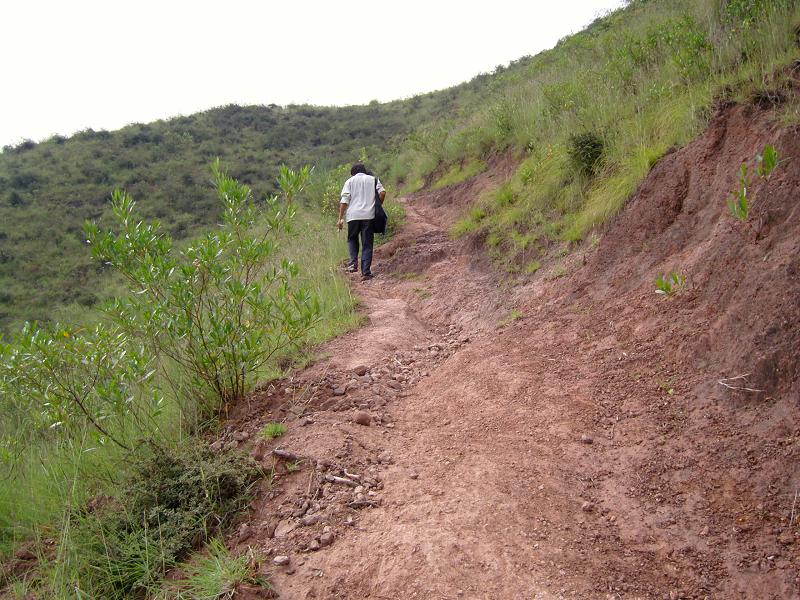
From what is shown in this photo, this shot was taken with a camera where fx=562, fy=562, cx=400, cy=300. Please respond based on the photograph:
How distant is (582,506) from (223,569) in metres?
1.53

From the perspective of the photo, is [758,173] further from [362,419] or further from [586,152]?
[586,152]

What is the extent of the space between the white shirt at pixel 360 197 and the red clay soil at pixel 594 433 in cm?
298

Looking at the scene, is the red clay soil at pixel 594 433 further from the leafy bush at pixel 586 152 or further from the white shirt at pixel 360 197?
the white shirt at pixel 360 197

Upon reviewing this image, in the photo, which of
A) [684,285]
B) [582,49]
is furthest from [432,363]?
[582,49]

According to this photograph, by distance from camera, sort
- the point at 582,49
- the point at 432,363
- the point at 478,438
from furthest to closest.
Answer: the point at 582,49 → the point at 432,363 → the point at 478,438

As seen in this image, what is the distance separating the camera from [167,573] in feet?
8.12

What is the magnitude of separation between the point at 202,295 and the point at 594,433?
2.66m

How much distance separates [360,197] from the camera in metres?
7.44

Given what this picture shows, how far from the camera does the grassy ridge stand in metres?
4.36

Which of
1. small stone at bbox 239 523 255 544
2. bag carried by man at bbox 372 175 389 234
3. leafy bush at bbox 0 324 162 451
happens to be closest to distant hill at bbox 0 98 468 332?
bag carried by man at bbox 372 175 389 234

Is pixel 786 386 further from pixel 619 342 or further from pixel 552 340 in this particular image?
pixel 552 340

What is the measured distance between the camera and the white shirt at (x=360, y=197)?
738 centimetres

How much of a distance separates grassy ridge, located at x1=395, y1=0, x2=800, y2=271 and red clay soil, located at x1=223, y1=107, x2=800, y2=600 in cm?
42

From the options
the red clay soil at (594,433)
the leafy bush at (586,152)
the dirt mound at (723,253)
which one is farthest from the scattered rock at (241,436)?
the leafy bush at (586,152)
